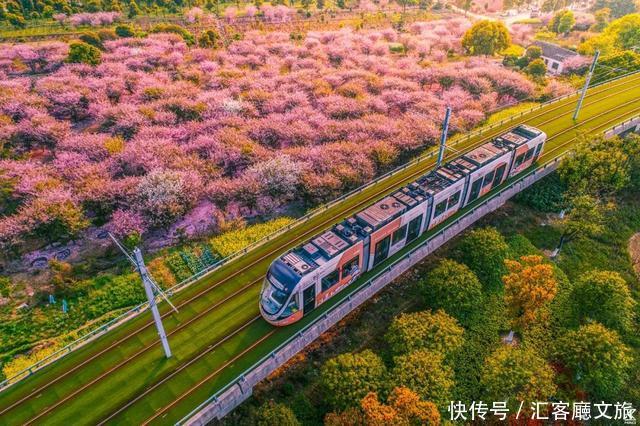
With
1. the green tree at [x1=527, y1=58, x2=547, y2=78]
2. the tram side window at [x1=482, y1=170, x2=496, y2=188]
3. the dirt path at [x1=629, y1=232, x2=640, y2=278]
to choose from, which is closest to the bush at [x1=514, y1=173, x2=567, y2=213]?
the dirt path at [x1=629, y1=232, x2=640, y2=278]

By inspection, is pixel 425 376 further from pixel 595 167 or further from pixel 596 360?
pixel 595 167

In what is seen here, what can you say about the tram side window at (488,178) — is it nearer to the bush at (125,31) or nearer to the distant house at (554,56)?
the distant house at (554,56)

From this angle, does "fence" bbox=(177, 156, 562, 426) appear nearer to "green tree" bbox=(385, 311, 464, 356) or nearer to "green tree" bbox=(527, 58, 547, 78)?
"green tree" bbox=(385, 311, 464, 356)

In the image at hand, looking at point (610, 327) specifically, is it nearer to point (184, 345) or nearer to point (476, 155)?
point (476, 155)

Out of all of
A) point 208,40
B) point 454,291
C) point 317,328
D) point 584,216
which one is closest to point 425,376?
point 317,328

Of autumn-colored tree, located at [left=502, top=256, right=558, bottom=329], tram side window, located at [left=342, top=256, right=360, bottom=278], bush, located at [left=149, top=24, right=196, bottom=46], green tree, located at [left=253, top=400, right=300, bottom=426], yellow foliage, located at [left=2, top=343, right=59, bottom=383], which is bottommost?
yellow foliage, located at [left=2, top=343, right=59, bottom=383]

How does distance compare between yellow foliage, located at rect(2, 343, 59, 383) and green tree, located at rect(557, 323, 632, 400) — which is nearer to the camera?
green tree, located at rect(557, 323, 632, 400)

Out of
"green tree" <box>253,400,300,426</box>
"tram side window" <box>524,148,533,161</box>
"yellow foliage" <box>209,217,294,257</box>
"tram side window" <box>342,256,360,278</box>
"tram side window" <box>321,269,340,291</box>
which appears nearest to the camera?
"green tree" <box>253,400,300,426</box>
